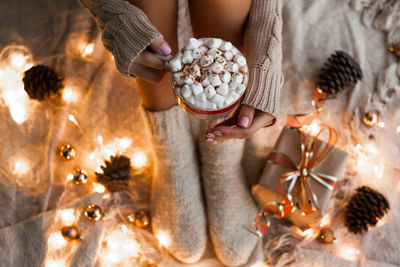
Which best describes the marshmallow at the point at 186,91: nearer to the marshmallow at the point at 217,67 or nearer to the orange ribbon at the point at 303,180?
the marshmallow at the point at 217,67

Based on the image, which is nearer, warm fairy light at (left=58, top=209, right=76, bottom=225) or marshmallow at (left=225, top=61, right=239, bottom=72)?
marshmallow at (left=225, top=61, right=239, bottom=72)

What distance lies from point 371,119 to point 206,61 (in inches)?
26.4

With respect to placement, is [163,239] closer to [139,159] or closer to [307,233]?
[139,159]

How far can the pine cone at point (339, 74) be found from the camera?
3.06 ft

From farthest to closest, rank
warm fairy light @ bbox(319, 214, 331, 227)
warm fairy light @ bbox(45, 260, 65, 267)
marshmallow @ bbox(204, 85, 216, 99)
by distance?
warm fairy light @ bbox(319, 214, 331, 227)
warm fairy light @ bbox(45, 260, 65, 267)
marshmallow @ bbox(204, 85, 216, 99)

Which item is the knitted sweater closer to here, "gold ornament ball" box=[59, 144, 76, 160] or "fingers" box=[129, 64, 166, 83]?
"fingers" box=[129, 64, 166, 83]

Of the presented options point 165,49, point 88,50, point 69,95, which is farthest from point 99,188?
point 165,49

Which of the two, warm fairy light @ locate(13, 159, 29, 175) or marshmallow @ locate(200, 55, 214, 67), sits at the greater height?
marshmallow @ locate(200, 55, 214, 67)

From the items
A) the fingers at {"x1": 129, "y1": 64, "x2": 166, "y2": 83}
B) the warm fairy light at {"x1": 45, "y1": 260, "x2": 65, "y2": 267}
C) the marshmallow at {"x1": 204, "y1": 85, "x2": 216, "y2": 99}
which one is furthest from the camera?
the warm fairy light at {"x1": 45, "y1": 260, "x2": 65, "y2": 267}

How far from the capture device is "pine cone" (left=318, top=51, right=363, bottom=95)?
934 millimetres

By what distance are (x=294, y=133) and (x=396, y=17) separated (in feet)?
1.77

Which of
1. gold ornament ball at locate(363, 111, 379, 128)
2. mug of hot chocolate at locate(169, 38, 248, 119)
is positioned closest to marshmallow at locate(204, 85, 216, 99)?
mug of hot chocolate at locate(169, 38, 248, 119)

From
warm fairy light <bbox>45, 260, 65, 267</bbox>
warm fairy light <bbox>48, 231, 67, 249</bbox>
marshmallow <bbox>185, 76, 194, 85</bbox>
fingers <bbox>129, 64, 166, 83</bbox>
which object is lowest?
warm fairy light <bbox>45, 260, 65, 267</bbox>

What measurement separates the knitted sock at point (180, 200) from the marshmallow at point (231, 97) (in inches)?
12.0
